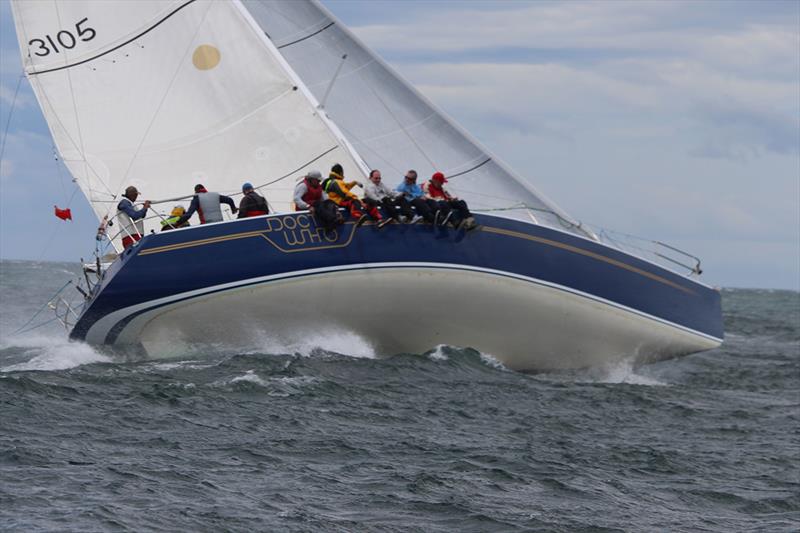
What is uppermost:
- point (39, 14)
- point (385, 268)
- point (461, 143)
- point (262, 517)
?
point (39, 14)

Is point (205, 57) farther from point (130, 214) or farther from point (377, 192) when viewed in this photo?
point (377, 192)

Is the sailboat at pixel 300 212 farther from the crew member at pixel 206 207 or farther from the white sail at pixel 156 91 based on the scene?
the crew member at pixel 206 207

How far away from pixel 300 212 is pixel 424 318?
2.15 m

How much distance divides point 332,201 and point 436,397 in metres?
2.68

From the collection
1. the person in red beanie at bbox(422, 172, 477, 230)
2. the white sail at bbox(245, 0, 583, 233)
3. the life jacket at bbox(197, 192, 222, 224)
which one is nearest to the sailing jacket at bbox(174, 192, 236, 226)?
the life jacket at bbox(197, 192, 222, 224)

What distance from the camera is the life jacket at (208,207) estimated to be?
1448 centimetres

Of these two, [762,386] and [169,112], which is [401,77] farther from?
[762,386]

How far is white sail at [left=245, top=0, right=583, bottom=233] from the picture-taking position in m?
17.1

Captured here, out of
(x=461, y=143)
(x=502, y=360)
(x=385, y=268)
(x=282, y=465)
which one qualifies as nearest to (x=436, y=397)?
(x=385, y=268)

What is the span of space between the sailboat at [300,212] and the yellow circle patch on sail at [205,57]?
23 mm

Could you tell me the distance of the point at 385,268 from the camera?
48.1 feet

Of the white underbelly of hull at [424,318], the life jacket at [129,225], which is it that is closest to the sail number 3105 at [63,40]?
the life jacket at [129,225]

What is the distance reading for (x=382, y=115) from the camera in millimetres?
17750

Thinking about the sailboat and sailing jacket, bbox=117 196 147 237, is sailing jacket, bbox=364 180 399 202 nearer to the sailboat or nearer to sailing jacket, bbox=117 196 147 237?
the sailboat
